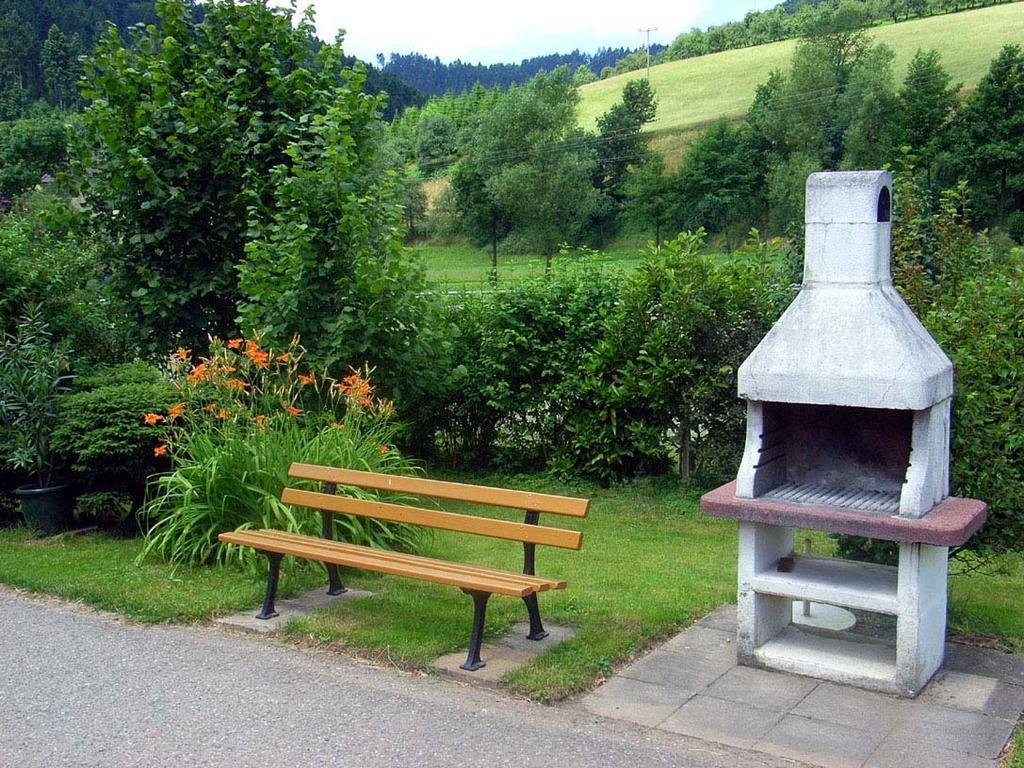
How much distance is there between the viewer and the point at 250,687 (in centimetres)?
528

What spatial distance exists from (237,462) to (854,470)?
405 cm

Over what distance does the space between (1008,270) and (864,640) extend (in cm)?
382

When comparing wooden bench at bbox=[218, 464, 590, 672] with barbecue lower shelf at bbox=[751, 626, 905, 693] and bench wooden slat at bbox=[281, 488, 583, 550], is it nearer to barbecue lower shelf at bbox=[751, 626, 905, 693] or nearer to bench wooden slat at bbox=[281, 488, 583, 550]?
bench wooden slat at bbox=[281, 488, 583, 550]

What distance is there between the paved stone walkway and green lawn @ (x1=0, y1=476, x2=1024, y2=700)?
0.27 meters

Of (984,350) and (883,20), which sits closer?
(984,350)

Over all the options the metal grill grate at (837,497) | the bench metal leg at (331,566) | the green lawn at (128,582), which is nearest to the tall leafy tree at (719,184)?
the green lawn at (128,582)

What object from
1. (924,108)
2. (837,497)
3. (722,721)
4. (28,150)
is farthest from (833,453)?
(28,150)

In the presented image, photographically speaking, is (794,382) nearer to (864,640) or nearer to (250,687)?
(864,640)

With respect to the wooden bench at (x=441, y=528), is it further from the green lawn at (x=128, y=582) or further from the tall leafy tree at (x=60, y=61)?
the tall leafy tree at (x=60, y=61)

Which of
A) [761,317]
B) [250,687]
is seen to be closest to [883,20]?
[761,317]

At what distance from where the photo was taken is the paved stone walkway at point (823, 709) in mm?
4477

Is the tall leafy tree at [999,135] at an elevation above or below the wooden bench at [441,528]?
above

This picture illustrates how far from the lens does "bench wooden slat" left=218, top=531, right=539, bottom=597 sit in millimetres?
5152

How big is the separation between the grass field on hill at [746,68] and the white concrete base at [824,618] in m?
62.7
